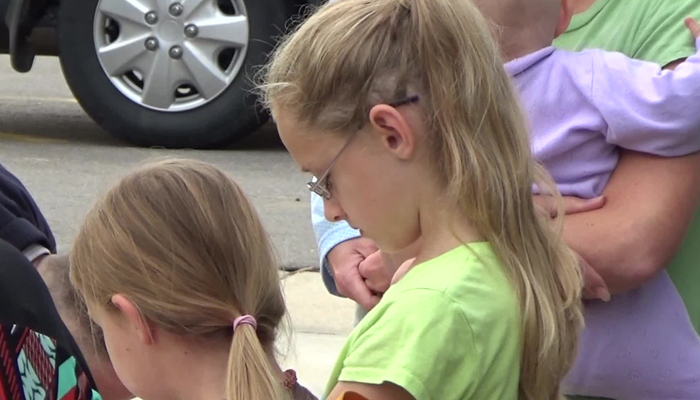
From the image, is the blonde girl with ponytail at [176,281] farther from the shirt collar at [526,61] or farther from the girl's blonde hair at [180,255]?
the shirt collar at [526,61]

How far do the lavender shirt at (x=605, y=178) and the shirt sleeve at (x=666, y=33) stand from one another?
1.9 inches

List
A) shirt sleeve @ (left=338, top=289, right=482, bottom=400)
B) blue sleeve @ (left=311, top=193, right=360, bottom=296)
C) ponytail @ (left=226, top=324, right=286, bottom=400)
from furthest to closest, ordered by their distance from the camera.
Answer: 1. blue sleeve @ (left=311, top=193, right=360, bottom=296)
2. ponytail @ (left=226, top=324, right=286, bottom=400)
3. shirt sleeve @ (left=338, top=289, right=482, bottom=400)

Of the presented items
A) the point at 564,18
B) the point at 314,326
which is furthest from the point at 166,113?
the point at 564,18

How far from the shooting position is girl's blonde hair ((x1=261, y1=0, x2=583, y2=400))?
1.66m

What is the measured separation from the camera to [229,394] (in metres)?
1.80

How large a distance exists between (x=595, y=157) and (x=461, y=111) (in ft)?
1.27

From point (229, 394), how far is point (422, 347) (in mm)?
390

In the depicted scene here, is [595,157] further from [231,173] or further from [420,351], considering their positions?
[231,173]

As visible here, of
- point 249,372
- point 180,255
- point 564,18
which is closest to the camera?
point 249,372

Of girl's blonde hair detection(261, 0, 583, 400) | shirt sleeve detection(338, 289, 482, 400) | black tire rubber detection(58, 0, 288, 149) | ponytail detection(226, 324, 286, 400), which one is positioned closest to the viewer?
shirt sleeve detection(338, 289, 482, 400)

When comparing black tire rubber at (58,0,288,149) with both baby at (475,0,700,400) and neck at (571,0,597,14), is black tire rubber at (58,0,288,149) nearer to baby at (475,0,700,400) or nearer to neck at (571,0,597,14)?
neck at (571,0,597,14)

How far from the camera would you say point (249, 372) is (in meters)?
1.81

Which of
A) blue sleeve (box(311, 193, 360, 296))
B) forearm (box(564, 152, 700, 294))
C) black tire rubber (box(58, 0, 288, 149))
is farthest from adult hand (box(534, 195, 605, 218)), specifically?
black tire rubber (box(58, 0, 288, 149))

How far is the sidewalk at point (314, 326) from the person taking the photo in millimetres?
4129
